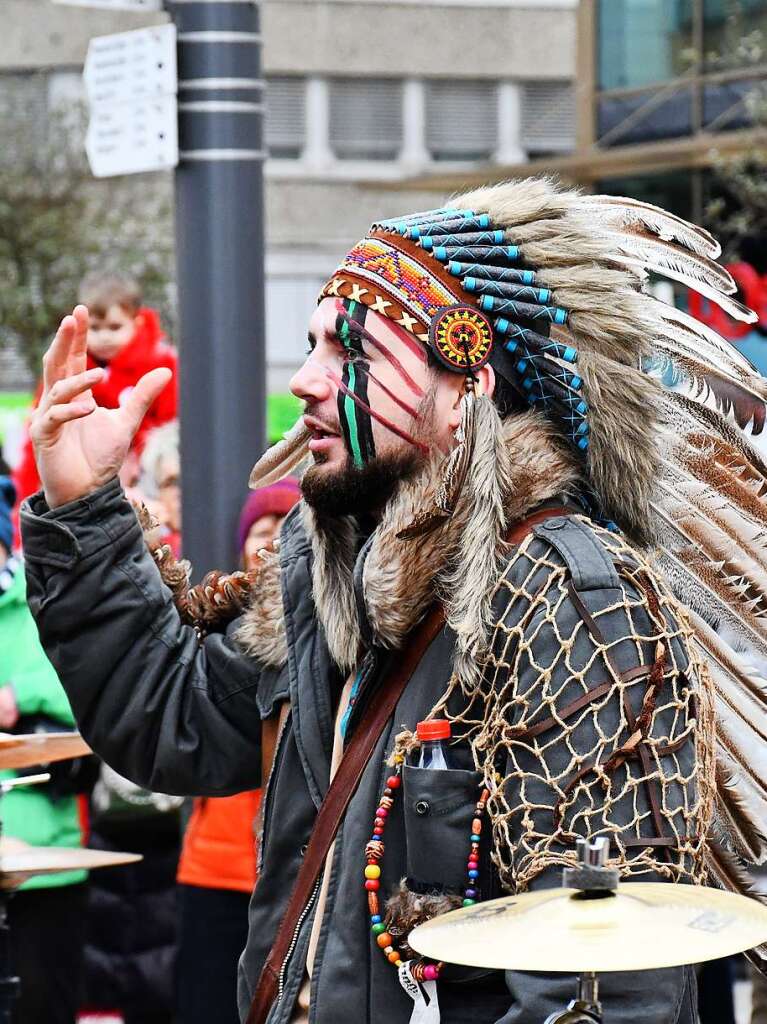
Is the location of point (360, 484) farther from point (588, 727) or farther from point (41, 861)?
point (41, 861)

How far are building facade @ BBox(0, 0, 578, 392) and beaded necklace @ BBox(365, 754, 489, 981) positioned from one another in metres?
26.2

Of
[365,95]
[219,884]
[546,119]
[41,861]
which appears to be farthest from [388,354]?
[546,119]

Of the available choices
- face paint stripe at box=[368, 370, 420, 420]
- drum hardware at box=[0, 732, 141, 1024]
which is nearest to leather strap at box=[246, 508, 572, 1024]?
face paint stripe at box=[368, 370, 420, 420]

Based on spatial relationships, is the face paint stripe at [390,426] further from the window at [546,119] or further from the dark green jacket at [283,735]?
the window at [546,119]

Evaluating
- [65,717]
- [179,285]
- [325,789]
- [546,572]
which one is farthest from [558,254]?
[65,717]

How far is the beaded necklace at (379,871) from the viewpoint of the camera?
2.44 m

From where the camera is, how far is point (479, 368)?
2.70 metres

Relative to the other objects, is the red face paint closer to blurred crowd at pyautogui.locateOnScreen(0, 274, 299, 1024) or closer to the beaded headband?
the beaded headband

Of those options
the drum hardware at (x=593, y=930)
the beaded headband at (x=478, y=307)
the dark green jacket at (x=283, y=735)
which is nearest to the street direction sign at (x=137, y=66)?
the dark green jacket at (x=283, y=735)

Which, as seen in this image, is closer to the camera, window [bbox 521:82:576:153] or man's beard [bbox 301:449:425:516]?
man's beard [bbox 301:449:425:516]

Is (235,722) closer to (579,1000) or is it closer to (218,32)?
(579,1000)

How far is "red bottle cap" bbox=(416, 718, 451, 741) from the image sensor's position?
97.7 inches

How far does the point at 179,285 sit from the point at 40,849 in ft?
5.13

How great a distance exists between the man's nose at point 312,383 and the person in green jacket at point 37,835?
2.47 meters
